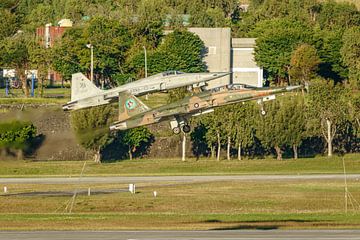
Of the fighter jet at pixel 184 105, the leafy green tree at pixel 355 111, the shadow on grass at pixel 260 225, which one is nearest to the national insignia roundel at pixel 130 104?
the fighter jet at pixel 184 105

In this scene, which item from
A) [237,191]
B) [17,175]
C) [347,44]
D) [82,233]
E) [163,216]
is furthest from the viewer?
[347,44]

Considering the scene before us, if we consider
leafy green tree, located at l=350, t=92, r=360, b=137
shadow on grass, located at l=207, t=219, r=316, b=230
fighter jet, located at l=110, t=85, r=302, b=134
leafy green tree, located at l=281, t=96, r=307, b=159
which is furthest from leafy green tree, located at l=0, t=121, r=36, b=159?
leafy green tree, located at l=350, t=92, r=360, b=137

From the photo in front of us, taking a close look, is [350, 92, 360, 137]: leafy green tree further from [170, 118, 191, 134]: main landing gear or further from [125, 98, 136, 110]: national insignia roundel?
[125, 98, 136, 110]: national insignia roundel

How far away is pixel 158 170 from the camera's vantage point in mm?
138375

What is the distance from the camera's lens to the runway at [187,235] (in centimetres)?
7062

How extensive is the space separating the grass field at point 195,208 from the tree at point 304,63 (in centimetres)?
7277

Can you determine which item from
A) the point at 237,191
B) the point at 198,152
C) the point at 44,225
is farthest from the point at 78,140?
the point at 198,152

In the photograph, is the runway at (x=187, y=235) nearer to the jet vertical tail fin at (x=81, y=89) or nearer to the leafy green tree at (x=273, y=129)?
the jet vertical tail fin at (x=81, y=89)

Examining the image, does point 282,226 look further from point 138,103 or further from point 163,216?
point 138,103

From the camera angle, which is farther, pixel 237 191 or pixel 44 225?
pixel 237 191

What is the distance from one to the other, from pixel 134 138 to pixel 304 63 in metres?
50.6

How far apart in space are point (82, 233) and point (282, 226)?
14.5 meters

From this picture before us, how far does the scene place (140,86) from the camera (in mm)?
103438

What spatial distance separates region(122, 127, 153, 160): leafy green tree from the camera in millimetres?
148375
